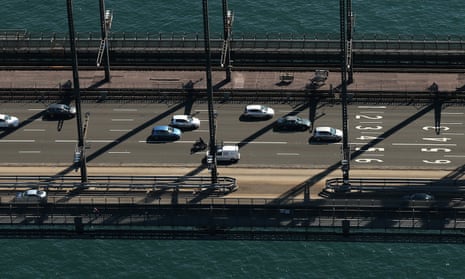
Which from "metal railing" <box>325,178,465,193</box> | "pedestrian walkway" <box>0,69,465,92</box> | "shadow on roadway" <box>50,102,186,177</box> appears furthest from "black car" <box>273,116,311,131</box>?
"shadow on roadway" <box>50,102,186,177</box>

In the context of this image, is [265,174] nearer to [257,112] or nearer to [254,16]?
[257,112]

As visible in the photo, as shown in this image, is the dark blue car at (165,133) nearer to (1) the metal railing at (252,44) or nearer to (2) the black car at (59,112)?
(2) the black car at (59,112)

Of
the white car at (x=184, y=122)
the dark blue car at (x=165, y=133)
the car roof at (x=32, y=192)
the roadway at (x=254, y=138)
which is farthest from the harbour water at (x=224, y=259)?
the car roof at (x=32, y=192)

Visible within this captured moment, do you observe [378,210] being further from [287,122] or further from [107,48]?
[107,48]

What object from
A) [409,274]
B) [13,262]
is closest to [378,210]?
[409,274]

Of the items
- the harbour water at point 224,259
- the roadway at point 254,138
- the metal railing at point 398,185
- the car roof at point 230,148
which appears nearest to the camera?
the metal railing at point 398,185

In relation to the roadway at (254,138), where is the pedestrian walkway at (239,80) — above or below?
above

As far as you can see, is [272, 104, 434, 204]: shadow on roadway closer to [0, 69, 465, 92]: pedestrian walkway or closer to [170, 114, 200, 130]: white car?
[0, 69, 465, 92]: pedestrian walkway
